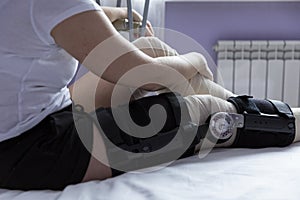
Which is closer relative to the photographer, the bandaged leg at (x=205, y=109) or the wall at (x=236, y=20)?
the bandaged leg at (x=205, y=109)

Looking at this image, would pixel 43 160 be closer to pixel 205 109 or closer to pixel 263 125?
pixel 205 109

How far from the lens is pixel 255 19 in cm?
218

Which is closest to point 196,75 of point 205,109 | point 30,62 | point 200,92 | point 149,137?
point 200,92

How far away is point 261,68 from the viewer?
216 cm

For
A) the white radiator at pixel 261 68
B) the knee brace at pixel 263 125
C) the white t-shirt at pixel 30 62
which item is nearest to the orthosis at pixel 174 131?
the knee brace at pixel 263 125

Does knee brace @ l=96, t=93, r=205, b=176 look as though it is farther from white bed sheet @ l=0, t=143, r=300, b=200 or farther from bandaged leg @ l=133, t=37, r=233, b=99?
bandaged leg @ l=133, t=37, r=233, b=99

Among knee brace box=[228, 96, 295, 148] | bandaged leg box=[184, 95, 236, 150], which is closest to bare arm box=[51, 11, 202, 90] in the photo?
bandaged leg box=[184, 95, 236, 150]

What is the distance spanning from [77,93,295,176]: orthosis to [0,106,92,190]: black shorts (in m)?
0.06

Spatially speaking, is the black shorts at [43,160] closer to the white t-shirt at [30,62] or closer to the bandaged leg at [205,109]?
the white t-shirt at [30,62]

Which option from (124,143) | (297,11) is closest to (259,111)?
(124,143)

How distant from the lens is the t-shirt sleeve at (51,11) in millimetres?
739

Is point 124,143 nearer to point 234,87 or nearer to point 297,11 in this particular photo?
point 234,87

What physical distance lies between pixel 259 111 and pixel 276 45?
48.9 inches

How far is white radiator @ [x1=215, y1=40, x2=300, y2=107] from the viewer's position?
2139 millimetres
